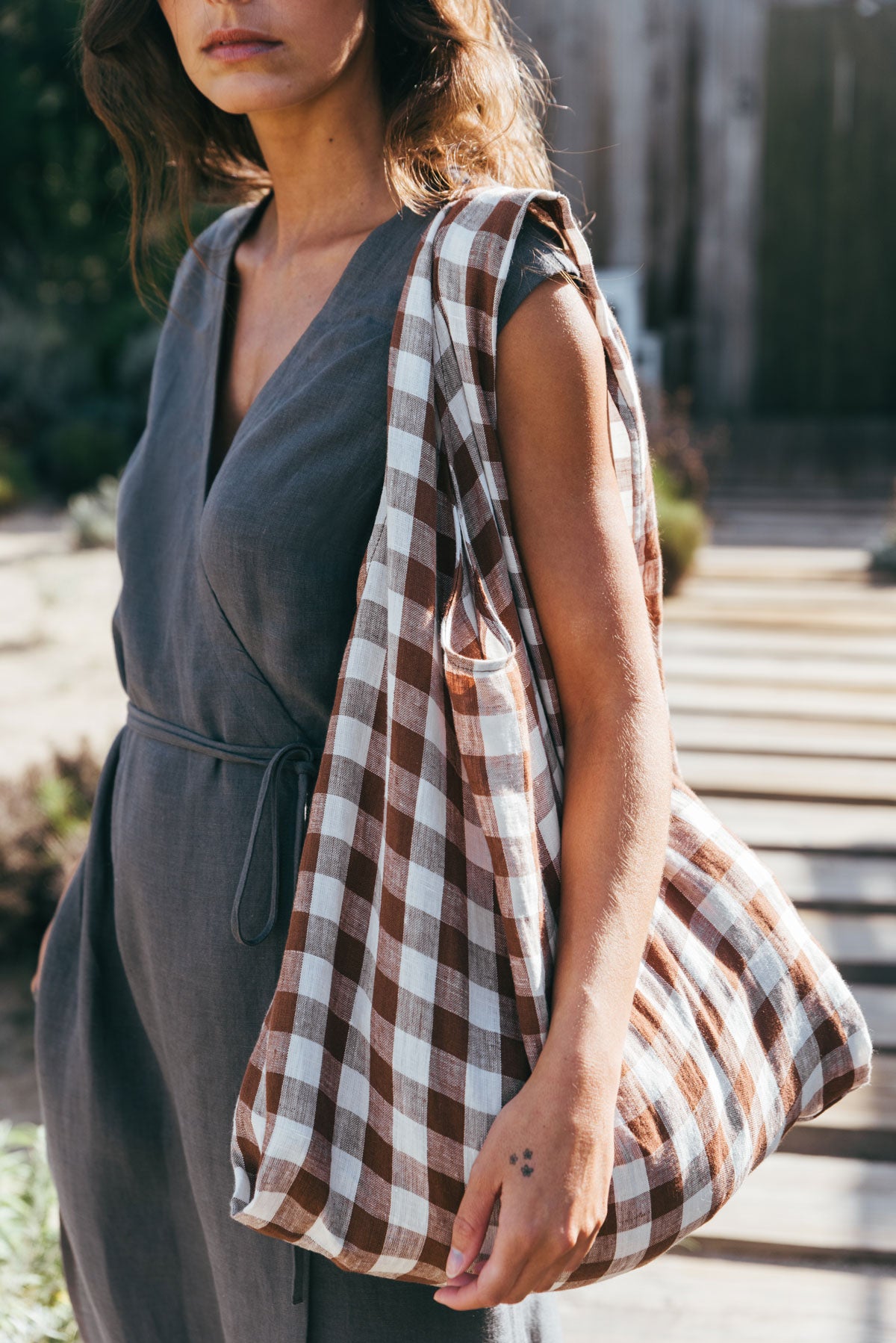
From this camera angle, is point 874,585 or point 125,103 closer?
point 125,103

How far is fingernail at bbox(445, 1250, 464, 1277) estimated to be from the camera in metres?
0.85

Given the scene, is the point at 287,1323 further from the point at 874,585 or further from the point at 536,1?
the point at 536,1

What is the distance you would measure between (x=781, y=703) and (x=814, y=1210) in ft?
6.74

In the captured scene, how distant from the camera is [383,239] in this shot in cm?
109

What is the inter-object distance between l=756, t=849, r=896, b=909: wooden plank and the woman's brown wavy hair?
1886mm

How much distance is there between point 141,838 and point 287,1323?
0.47m

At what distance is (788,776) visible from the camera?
3320 mm

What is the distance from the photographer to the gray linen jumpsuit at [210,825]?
1.05 metres

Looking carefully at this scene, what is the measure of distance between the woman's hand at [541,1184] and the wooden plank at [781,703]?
2.83m

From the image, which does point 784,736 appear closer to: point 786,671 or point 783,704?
point 783,704

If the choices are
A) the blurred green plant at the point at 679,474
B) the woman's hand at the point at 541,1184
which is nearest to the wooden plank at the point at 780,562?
the blurred green plant at the point at 679,474

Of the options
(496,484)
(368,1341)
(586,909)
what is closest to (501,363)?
(496,484)

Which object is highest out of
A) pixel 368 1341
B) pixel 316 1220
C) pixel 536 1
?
pixel 536 1

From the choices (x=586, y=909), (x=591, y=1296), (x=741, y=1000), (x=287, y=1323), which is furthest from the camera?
(x=591, y=1296)
